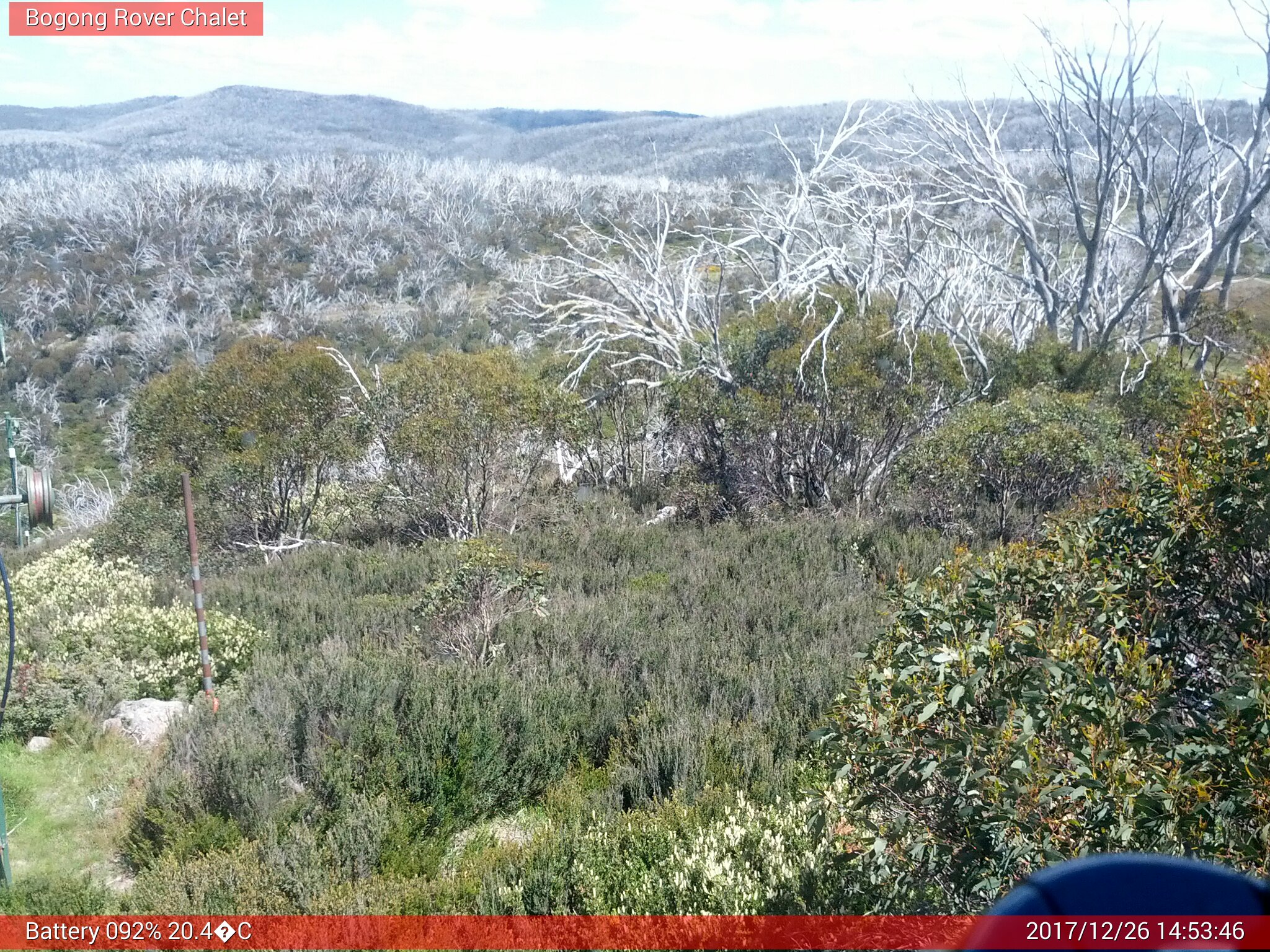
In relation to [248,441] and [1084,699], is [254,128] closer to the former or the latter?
[248,441]

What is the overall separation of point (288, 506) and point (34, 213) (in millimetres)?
45190

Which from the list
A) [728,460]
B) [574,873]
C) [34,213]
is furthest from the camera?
[34,213]

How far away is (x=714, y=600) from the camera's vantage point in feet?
25.4

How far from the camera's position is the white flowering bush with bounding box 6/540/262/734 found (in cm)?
610

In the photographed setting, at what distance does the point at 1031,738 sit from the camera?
238cm

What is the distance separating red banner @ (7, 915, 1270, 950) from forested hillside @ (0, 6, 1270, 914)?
0.31 feet

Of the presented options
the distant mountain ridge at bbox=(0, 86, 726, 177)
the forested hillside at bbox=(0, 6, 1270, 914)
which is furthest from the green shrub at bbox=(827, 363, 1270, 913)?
the distant mountain ridge at bbox=(0, 86, 726, 177)

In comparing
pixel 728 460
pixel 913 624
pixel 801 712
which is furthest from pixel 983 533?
pixel 913 624

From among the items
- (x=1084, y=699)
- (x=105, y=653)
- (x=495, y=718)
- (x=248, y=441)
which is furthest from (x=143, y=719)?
(x=248, y=441)

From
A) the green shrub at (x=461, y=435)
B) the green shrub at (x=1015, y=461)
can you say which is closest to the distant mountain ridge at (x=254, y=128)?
the green shrub at (x=461, y=435)

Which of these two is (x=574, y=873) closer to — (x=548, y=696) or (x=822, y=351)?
(x=548, y=696)

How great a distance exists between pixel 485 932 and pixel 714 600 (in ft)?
14.7

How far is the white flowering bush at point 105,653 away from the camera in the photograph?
610 cm

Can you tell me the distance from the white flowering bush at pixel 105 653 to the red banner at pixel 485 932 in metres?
2.59
